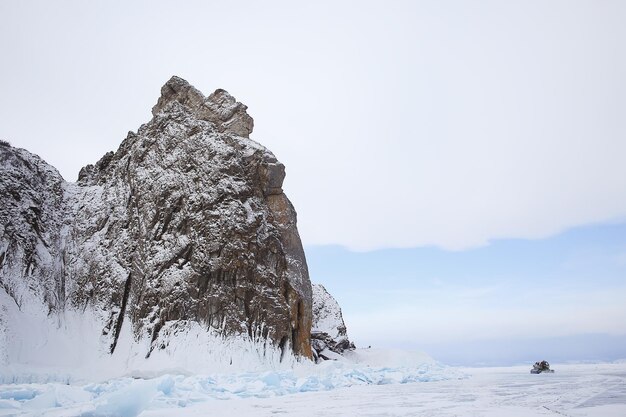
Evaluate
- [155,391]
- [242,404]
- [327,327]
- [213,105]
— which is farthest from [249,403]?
[327,327]

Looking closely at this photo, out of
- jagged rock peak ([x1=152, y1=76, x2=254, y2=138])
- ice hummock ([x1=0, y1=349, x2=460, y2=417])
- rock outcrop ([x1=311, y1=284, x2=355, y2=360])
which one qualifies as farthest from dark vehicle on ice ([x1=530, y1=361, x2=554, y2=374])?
jagged rock peak ([x1=152, y1=76, x2=254, y2=138])

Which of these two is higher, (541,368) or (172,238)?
(172,238)

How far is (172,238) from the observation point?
144 ft

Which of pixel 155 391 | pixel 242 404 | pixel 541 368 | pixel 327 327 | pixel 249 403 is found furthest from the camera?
pixel 327 327

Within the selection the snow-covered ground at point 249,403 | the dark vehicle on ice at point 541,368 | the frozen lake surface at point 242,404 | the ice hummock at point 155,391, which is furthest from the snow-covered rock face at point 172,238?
the dark vehicle on ice at point 541,368

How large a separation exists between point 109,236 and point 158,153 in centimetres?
941

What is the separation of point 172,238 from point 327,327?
90.3 feet

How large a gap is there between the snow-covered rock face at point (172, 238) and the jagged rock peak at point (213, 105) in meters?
0.11

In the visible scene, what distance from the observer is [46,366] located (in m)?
37.8

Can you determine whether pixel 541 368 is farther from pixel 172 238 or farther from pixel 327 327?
pixel 172 238

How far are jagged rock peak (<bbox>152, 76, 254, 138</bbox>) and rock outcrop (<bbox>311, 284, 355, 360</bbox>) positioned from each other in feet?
83.1

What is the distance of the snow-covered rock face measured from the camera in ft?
134

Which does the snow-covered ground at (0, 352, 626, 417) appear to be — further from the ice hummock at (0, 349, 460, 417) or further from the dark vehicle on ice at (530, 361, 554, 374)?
the dark vehicle on ice at (530, 361, 554, 374)

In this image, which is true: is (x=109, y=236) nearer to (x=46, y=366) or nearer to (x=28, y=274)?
(x=28, y=274)
